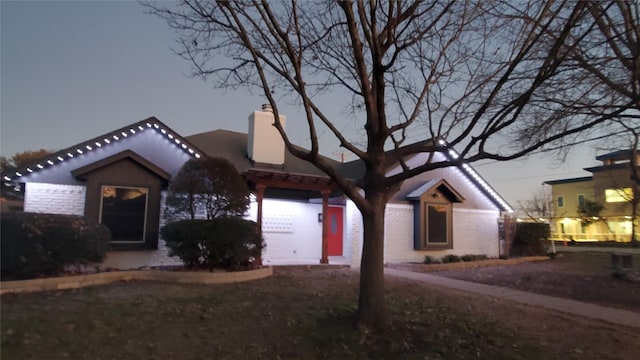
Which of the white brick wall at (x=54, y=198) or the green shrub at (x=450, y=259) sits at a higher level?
the white brick wall at (x=54, y=198)

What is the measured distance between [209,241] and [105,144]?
187 inches

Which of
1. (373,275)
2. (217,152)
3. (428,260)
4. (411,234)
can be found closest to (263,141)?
(217,152)

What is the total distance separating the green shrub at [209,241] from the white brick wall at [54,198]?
9.27 ft

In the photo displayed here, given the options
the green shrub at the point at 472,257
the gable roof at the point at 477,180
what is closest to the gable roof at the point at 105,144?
the gable roof at the point at 477,180

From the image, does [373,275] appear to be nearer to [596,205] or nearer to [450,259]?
[450,259]

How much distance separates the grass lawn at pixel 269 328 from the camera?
5.27 meters

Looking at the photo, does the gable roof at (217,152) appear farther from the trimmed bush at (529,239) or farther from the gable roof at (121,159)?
the trimmed bush at (529,239)

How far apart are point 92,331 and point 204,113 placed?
26.7ft

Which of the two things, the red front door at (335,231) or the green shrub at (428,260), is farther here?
the red front door at (335,231)

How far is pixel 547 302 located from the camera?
903cm

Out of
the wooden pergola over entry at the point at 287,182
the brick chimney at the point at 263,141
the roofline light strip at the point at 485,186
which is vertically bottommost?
the wooden pergola over entry at the point at 287,182

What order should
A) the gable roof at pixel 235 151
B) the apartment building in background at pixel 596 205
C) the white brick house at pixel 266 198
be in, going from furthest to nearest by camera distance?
the apartment building in background at pixel 596 205, the gable roof at pixel 235 151, the white brick house at pixel 266 198

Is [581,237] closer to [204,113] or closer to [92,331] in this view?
[204,113]

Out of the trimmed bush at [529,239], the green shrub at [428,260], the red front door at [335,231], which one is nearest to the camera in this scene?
the green shrub at [428,260]
